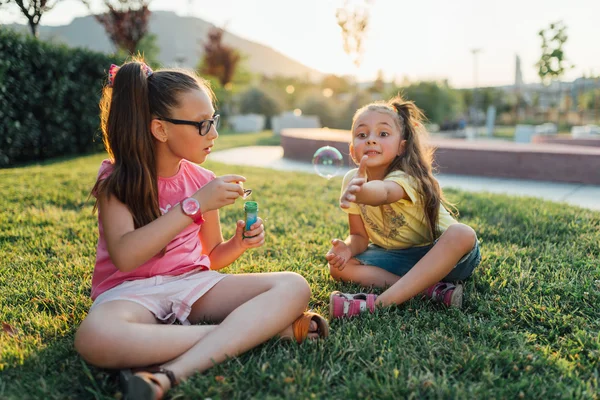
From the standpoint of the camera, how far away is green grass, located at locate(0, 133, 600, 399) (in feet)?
5.41

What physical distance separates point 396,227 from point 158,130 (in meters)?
1.34

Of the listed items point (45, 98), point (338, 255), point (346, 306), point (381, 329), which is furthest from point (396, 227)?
point (45, 98)

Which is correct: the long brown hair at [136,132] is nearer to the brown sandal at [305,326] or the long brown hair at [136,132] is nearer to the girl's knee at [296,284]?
the girl's knee at [296,284]

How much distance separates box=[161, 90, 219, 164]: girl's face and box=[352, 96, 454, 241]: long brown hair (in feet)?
2.93

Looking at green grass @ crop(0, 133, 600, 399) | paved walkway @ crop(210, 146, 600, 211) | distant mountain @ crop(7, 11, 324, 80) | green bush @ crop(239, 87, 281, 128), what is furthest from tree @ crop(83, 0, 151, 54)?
distant mountain @ crop(7, 11, 324, 80)

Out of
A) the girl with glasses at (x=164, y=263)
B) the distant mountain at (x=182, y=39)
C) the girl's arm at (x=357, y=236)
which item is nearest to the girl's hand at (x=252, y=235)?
the girl with glasses at (x=164, y=263)

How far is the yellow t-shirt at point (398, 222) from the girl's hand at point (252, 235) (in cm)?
54

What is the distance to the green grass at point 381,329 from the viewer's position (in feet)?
5.41

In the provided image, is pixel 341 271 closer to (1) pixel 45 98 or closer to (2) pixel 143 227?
(2) pixel 143 227

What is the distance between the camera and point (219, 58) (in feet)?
81.4

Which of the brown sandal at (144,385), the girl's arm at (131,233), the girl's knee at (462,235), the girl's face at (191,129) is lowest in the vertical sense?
the brown sandal at (144,385)

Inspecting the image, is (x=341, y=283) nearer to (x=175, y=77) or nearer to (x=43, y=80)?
(x=175, y=77)

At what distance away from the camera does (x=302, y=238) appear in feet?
11.9

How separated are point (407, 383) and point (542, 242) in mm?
2195
